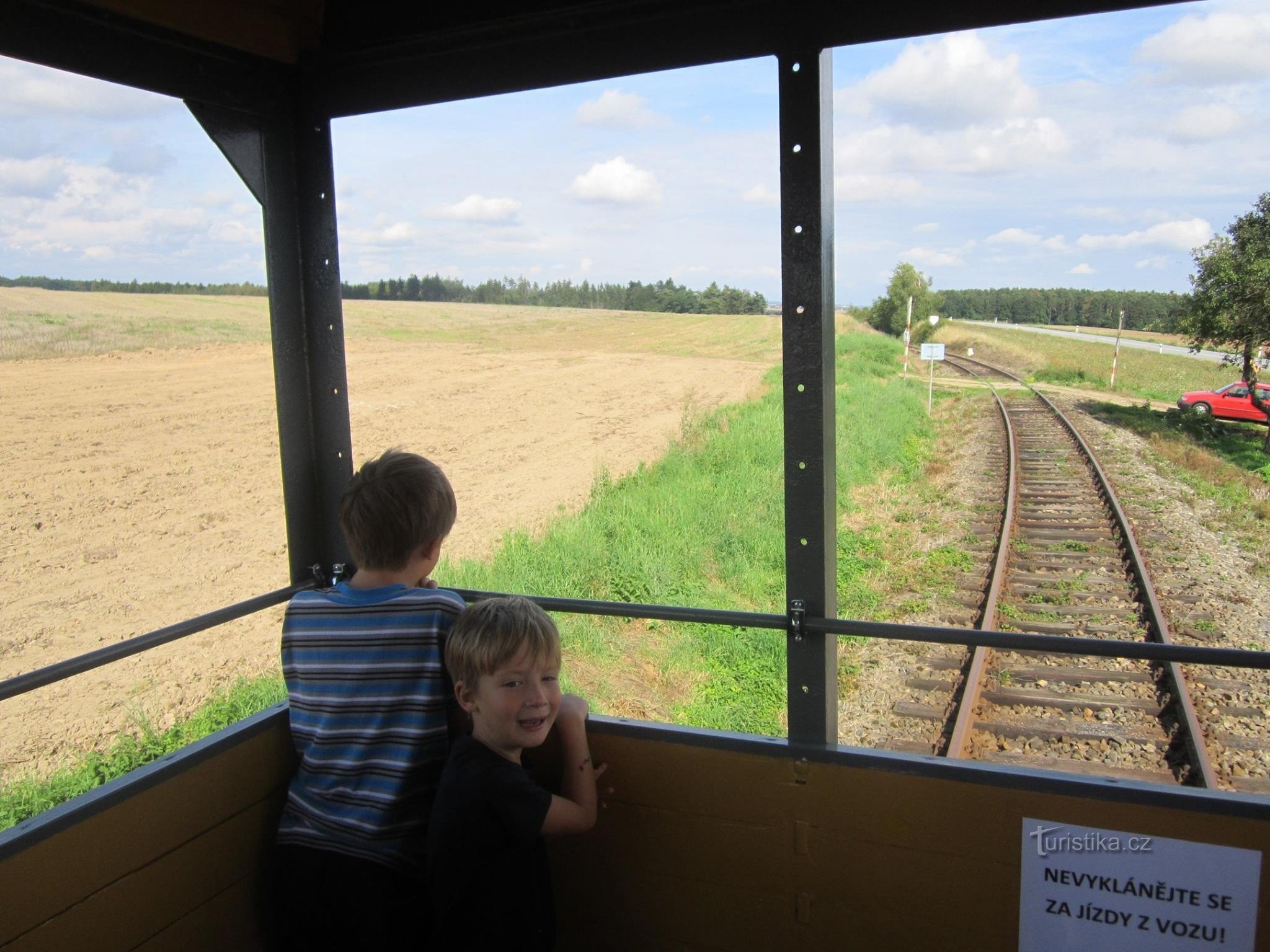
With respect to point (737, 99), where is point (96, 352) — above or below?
below

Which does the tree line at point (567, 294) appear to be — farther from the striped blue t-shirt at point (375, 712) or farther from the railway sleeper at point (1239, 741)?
the striped blue t-shirt at point (375, 712)

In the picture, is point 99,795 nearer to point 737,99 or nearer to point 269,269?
point 269,269

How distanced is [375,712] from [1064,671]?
225 inches

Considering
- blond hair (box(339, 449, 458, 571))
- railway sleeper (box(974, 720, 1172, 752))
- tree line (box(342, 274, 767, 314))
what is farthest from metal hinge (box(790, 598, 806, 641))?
tree line (box(342, 274, 767, 314))

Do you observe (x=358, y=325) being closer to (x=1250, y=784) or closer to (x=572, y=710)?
(x=1250, y=784)

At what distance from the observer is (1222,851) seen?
1.82 m

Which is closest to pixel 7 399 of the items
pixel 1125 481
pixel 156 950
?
pixel 156 950

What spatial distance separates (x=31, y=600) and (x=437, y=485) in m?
9.63

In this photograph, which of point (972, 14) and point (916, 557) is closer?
point (972, 14)

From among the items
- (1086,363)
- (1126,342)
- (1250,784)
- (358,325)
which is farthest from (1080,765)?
(1126,342)

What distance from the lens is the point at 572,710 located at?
2.09 m

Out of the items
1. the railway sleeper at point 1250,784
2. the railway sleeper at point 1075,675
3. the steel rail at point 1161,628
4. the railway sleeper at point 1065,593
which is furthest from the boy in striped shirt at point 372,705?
the railway sleeper at point 1065,593

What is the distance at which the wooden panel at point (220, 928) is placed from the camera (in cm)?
211

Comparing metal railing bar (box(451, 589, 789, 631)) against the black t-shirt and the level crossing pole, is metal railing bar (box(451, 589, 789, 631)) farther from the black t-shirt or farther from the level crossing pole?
the level crossing pole
